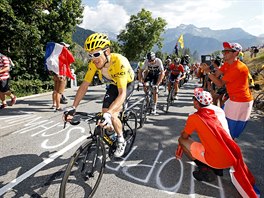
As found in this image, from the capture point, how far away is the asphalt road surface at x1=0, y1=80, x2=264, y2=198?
132 inches

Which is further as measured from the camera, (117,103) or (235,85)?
(235,85)

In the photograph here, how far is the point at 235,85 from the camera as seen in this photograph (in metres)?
4.40

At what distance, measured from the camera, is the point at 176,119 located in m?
7.60

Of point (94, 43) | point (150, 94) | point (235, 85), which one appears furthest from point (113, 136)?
point (150, 94)

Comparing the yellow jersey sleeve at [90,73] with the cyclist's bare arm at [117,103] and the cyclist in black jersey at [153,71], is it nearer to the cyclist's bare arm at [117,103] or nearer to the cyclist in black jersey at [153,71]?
the cyclist's bare arm at [117,103]

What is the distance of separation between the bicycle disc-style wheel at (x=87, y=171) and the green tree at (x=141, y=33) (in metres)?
37.9

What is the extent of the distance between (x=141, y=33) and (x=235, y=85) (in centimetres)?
3663

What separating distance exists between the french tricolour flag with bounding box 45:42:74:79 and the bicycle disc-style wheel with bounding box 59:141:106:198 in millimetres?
5178

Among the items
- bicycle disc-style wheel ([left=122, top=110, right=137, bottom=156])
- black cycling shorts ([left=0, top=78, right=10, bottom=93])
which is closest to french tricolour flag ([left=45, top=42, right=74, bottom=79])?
black cycling shorts ([left=0, top=78, right=10, bottom=93])

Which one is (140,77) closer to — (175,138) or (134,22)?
(175,138)

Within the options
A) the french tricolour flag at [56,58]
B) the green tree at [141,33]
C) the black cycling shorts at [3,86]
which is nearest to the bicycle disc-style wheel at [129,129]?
the french tricolour flag at [56,58]

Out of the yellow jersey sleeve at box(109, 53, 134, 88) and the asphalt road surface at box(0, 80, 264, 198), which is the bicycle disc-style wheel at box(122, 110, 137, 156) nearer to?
the asphalt road surface at box(0, 80, 264, 198)

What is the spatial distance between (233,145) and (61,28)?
14.5 m

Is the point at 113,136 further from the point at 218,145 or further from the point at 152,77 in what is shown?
the point at 152,77
